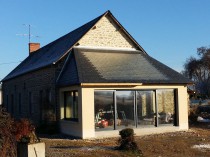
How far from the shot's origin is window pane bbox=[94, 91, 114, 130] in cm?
1909

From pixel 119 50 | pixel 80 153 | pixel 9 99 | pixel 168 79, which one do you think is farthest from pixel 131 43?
pixel 9 99

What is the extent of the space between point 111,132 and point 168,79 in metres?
4.81

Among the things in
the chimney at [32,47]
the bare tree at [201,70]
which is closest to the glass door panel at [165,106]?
the chimney at [32,47]

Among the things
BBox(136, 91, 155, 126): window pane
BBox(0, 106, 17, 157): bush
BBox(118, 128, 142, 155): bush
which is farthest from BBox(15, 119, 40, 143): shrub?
BBox(136, 91, 155, 126): window pane

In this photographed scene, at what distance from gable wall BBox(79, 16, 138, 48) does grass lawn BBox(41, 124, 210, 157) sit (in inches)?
268

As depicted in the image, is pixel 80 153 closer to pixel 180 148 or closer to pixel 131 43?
pixel 180 148

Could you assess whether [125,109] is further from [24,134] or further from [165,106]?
[24,134]

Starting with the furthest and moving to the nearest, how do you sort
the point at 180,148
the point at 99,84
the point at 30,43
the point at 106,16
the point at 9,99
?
the point at 30,43, the point at 9,99, the point at 106,16, the point at 99,84, the point at 180,148

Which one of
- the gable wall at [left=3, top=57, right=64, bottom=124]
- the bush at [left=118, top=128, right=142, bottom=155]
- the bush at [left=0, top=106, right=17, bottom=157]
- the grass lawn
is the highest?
the gable wall at [left=3, top=57, right=64, bottom=124]

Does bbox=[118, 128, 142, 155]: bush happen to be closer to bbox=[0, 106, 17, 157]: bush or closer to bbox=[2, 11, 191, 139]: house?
bbox=[2, 11, 191, 139]: house

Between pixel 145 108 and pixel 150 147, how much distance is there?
583 cm

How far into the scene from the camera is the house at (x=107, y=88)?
18.9 metres

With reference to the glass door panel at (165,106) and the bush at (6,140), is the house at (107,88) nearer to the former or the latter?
the glass door panel at (165,106)

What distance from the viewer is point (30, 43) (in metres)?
37.9
